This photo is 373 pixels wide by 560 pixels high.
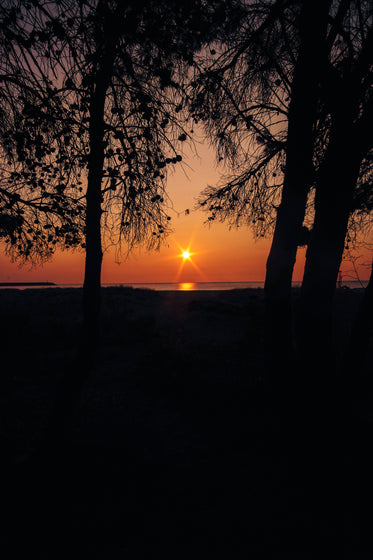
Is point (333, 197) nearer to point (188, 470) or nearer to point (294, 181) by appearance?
point (294, 181)

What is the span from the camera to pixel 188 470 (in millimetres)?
4375

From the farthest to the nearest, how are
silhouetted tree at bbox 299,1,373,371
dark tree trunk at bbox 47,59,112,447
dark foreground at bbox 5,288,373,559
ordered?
silhouetted tree at bbox 299,1,373,371
dark tree trunk at bbox 47,59,112,447
dark foreground at bbox 5,288,373,559

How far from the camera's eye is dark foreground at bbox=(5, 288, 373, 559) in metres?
3.21

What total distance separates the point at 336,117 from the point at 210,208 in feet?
11.4

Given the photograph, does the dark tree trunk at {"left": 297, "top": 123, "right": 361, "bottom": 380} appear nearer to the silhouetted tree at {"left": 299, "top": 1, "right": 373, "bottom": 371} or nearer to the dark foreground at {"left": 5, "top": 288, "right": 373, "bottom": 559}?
the silhouetted tree at {"left": 299, "top": 1, "right": 373, "bottom": 371}

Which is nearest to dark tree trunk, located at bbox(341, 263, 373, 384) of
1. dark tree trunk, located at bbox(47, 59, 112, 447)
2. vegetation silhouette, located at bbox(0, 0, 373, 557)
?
vegetation silhouette, located at bbox(0, 0, 373, 557)

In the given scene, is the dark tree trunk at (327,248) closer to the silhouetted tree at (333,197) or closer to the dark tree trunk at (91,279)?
the silhouetted tree at (333,197)

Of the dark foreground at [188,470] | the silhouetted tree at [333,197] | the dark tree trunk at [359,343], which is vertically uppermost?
the silhouetted tree at [333,197]

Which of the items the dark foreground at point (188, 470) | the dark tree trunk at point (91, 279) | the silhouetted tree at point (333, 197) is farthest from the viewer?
the silhouetted tree at point (333, 197)

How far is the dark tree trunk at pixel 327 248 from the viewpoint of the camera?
15.4 ft

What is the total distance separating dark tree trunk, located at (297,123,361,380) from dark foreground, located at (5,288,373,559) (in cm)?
65

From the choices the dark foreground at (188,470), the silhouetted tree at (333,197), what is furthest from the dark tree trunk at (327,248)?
the dark foreground at (188,470)

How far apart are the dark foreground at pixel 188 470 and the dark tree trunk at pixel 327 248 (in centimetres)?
65

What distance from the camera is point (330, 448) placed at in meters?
4.45
